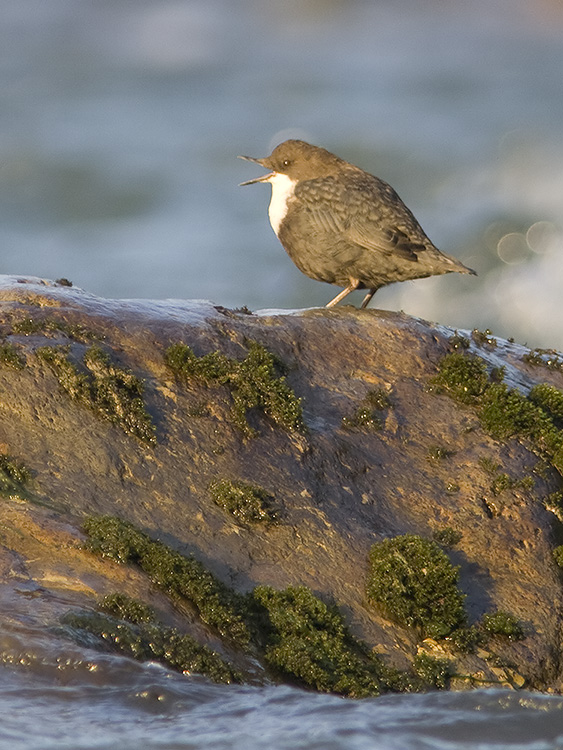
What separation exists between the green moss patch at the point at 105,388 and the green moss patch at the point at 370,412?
1182 millimetres

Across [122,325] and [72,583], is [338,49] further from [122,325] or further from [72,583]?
[72,583]

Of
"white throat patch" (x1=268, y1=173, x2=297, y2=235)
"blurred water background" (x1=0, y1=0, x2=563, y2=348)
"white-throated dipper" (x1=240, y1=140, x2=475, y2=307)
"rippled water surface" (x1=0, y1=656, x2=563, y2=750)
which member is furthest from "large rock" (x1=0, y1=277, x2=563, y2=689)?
"blurred water background" (x1=0, y1=0, x2=563, y2=348)

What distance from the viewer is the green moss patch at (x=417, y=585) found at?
5.05 m

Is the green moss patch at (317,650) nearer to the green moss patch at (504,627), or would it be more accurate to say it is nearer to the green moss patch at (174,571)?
the green moss patch at (174,571)

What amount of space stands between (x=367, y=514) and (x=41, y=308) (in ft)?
7.30

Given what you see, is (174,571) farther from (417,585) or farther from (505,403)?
(505,403)

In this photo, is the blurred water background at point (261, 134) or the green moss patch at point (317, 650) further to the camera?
the blurred water background at point (261, 134)

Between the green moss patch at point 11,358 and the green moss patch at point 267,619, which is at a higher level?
the green moss patch at point 11,358

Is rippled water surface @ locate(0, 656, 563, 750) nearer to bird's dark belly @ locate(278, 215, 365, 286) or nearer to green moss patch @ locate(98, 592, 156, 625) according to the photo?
green moss patch @ locate(98, 592, 156, 625)

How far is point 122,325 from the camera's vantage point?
614cm

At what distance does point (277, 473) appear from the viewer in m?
5.61

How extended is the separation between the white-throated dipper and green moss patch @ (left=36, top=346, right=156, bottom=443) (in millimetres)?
2177

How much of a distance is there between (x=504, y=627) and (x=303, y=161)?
169 inches

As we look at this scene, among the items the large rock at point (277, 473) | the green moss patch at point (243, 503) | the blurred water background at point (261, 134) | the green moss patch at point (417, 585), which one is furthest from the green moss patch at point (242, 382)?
the blurred water background at point (261, 134)
